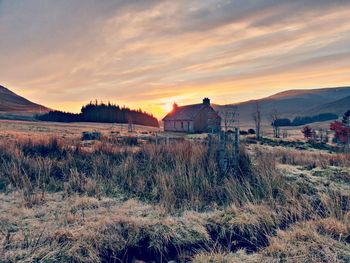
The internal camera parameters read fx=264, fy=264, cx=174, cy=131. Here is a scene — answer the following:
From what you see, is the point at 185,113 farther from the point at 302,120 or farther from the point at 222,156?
the point at 302,120

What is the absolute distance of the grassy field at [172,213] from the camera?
3.68 meters

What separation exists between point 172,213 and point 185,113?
48890 mm

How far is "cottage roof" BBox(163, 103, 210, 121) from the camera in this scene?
51.1 meters

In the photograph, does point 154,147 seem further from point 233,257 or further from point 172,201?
point 233,257

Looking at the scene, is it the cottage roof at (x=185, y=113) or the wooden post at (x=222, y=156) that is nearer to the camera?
the wooden post at (x=222, y=156)

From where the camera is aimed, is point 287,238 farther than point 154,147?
No

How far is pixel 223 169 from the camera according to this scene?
7.07 m

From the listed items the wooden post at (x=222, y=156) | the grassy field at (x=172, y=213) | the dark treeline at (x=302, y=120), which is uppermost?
the dark treeline at (x=302, y=120)

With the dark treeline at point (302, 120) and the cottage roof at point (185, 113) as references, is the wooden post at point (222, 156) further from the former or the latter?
the dark treeline at point (302, 120)

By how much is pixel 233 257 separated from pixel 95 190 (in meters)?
3.72

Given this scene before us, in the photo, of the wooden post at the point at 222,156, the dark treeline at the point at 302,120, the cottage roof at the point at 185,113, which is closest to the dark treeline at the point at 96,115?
the cottage roof at the point at 185,113

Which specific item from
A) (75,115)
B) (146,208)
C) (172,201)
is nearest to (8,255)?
(146,208)

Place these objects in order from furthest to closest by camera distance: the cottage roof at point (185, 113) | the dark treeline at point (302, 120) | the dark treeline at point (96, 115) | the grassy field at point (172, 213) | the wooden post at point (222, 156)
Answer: the dark treeline at point (302, 120) < the dark treeline at point (96, 115) < the cottage roof at point (185, 113) < the wooden post at point (222, 156) < the grassy field at point (172, 213)

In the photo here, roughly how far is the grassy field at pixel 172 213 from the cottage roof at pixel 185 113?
43376mm
